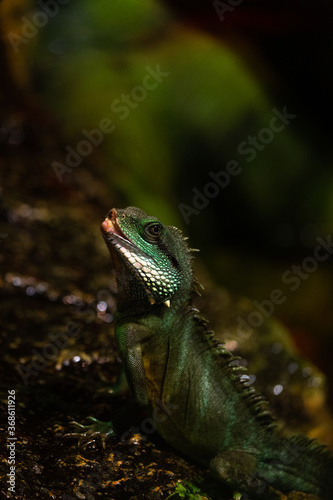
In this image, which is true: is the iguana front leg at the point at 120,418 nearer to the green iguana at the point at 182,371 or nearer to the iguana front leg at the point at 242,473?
the green iguana at the point at 182,371

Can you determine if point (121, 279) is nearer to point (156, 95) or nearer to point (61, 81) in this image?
point (156, 95)

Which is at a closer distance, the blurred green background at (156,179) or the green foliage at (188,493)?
the green foliage at (188,493)

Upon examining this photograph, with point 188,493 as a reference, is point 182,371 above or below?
above

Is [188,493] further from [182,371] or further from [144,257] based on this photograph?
[144,257]

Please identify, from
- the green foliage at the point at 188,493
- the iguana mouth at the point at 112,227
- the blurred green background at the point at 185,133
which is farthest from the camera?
the blurred green background at the point at 185,133

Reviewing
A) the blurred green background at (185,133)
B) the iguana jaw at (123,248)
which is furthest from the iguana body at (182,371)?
the blurred green background at (185,133)

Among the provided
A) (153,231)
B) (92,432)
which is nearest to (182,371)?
(92,432)

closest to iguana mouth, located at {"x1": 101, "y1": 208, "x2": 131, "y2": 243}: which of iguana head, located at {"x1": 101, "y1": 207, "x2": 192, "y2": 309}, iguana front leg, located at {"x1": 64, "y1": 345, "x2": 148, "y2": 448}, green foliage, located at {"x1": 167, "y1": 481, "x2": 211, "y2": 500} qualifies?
iguana head, located at {"x1": 101, "y1": 207, "x2": 192, "y2": 309}
